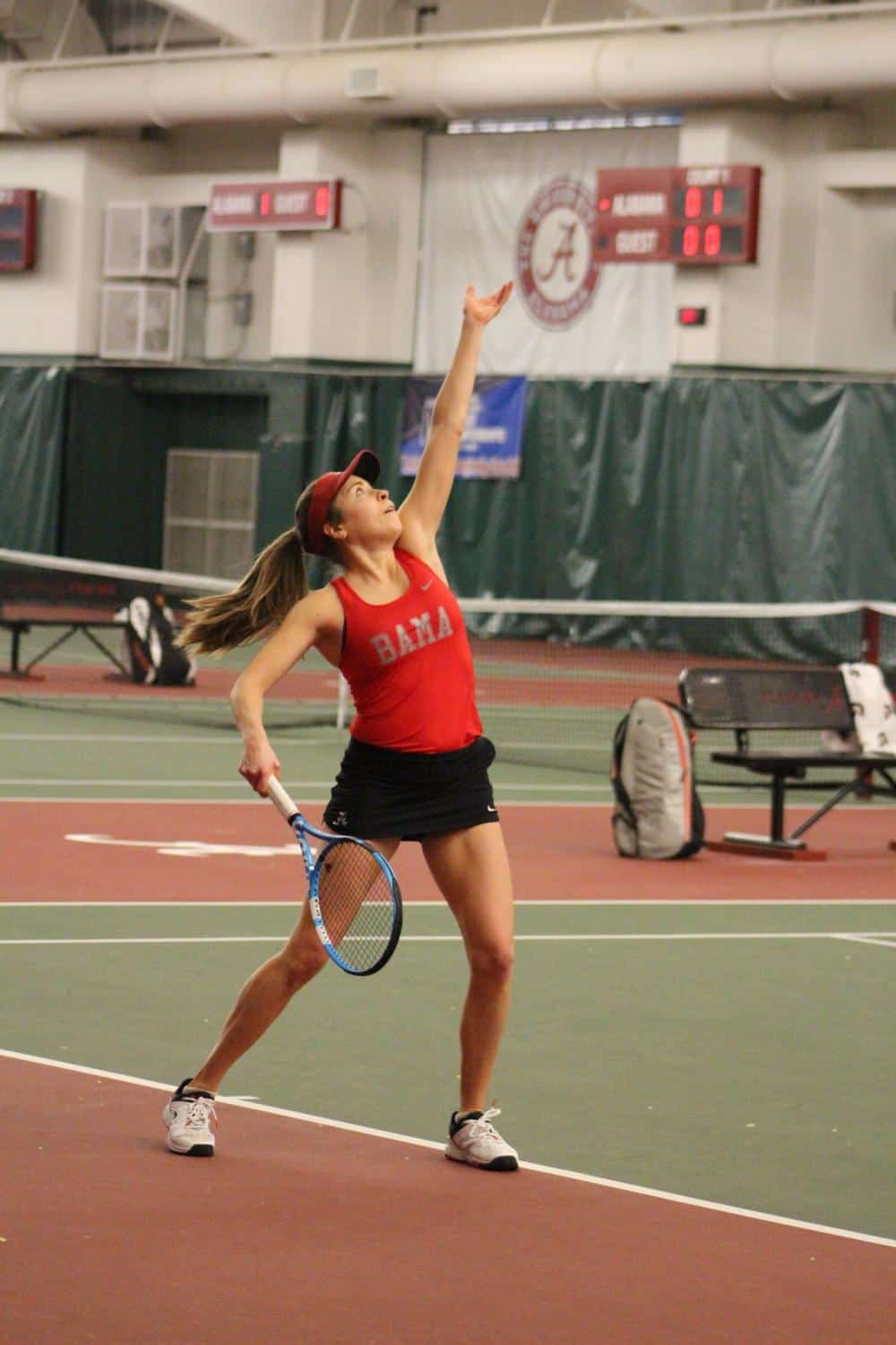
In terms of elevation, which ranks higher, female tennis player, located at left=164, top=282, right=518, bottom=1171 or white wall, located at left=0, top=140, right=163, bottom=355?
white wall, located at left=0, top=140, right=163, bottom=355

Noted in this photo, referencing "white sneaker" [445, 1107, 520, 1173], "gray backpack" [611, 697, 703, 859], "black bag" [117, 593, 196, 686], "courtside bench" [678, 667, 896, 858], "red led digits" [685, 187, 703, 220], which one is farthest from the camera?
"red led digits" [685, 187, 703, 220]

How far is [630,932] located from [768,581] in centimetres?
1482

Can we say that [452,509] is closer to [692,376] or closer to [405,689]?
[692,376]

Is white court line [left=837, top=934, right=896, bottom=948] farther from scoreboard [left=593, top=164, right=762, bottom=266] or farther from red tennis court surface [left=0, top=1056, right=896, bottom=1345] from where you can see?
scoreboard [left=593, top=164, right=762, bottom=266]

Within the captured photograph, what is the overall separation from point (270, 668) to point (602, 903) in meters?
4.73

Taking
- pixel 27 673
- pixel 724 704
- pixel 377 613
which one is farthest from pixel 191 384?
pixel 377 613

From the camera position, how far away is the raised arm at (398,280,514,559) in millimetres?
5566

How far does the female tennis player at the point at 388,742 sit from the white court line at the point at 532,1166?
0.17 m

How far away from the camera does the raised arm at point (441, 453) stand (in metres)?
5.57

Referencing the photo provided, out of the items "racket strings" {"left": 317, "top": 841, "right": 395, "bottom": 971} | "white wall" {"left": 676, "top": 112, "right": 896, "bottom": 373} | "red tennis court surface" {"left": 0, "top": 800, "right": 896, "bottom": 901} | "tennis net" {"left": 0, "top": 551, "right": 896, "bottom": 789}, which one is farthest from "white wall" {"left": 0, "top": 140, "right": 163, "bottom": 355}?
"racket strings" {"left": 317, "top": 841, "right": 395, "bottom": 971}

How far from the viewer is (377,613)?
17.6 feet

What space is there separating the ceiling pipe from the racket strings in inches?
689

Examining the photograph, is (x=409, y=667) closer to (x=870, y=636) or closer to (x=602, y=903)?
(x=602, y=903)

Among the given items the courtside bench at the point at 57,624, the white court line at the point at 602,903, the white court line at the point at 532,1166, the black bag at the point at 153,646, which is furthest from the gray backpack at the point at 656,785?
the courtside bench at the point at 57,624
